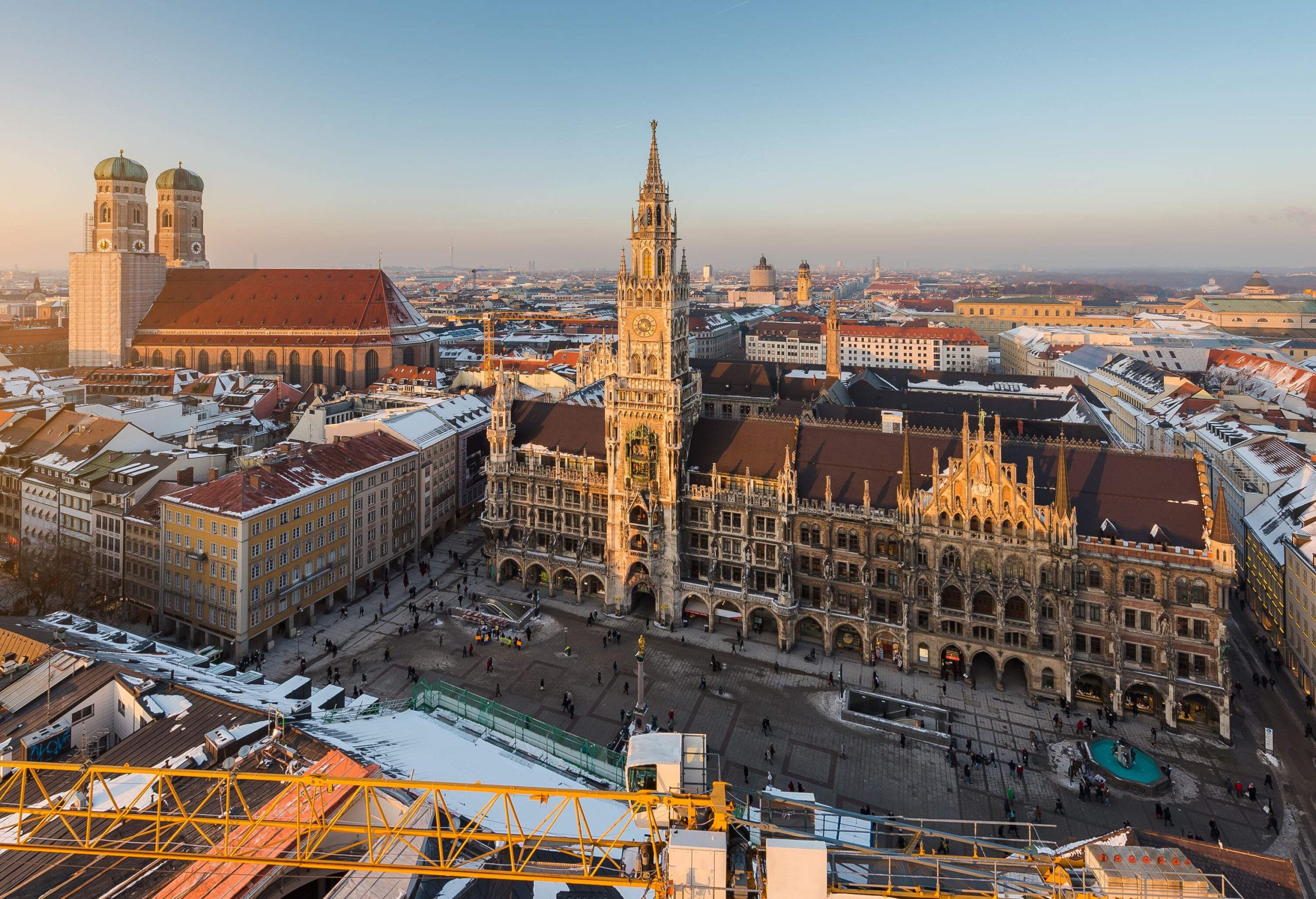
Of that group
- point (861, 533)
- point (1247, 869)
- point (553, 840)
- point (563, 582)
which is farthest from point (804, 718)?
point (553, 840)

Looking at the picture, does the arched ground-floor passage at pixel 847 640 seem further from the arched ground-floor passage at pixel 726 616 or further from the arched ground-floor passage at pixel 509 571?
the arched ground-floor passage at pixel 509 571

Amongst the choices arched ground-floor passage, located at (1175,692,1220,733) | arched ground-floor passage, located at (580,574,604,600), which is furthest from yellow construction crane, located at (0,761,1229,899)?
arched ground-floor passage, located at (580,574,604,600)

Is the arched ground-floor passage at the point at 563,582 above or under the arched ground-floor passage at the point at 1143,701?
above

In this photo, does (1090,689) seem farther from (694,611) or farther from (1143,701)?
(694,611)

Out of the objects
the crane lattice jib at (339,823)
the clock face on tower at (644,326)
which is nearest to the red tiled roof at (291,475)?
the clock face on tower at (644,326)

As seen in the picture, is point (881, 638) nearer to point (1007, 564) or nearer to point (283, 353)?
point (1007, 564)

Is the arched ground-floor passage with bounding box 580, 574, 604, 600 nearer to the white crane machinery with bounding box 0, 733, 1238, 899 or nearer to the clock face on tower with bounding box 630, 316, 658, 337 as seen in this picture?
the clock face on tower with bounding box 630, 316, 658, 337

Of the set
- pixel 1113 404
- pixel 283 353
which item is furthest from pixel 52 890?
pixel 1113 404
